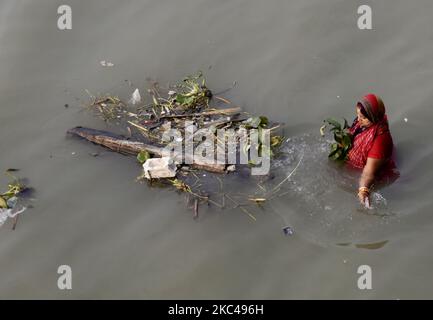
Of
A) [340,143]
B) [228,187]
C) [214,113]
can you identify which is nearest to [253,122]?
[214,113]

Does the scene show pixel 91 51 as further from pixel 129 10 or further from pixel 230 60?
pixel 230 60

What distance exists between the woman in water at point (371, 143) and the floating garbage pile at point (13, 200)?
297 centimetres

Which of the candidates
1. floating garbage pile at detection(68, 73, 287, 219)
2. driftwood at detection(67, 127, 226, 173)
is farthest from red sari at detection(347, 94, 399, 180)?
driftwood at detection(67, 127, 226, 173)

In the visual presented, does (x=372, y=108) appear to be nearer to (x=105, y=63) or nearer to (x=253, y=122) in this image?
(x=253, y=122)

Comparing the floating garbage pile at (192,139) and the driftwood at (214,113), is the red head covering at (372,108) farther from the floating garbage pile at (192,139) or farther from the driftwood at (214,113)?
the driftwood at (214,113)

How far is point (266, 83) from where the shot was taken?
231 inches

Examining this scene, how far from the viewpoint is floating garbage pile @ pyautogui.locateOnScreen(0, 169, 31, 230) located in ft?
16.0

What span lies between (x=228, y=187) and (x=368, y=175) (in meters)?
1.21

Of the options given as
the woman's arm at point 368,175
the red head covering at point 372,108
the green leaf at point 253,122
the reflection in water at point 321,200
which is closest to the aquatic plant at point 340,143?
the reflection in water at point 321,200

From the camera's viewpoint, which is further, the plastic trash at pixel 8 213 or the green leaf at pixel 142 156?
the green leaf at pixel 142 156

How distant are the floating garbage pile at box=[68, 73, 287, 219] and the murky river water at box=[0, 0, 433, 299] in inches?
5.2

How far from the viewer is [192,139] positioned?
5.21m

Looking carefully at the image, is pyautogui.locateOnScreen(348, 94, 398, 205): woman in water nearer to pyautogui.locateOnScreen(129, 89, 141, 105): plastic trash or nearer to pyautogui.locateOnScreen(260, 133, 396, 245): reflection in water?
pyautogui.locateOnScreen(260, 133, 396, 245): reflection in water

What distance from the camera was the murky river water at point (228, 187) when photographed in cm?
431
